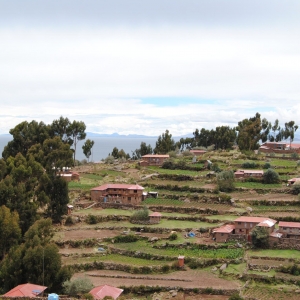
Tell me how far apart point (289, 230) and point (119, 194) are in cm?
1732

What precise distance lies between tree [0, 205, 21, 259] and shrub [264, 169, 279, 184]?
28466 mm

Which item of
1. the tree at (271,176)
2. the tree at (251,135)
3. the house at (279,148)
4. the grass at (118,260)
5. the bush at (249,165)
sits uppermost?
the tree at (251,135)

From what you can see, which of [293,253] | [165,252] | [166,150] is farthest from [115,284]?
[166,150]

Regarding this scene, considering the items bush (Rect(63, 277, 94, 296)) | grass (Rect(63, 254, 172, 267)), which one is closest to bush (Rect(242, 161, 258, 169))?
grass (Rect(63, 254, 172, 267))

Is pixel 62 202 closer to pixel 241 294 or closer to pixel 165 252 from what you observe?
pixel 165 252

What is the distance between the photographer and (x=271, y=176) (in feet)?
162

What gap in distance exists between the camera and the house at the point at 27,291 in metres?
22.3

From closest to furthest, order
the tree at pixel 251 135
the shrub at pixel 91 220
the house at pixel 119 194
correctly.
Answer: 1. the shrub at pixel 91 220
2. the house at pixel 119 194
3. the tree at pixel 251 135

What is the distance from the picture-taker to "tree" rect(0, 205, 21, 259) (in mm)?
30183

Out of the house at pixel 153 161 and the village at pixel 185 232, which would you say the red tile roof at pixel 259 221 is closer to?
the village at pixel 185 232

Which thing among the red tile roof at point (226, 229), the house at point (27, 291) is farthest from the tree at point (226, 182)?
the house at point (27, 291)

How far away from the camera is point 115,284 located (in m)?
29.3

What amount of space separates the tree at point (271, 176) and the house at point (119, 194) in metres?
14.1

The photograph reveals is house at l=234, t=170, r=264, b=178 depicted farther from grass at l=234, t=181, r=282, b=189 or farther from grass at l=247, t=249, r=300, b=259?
grass at l=247, t=249, r=300, b=259
